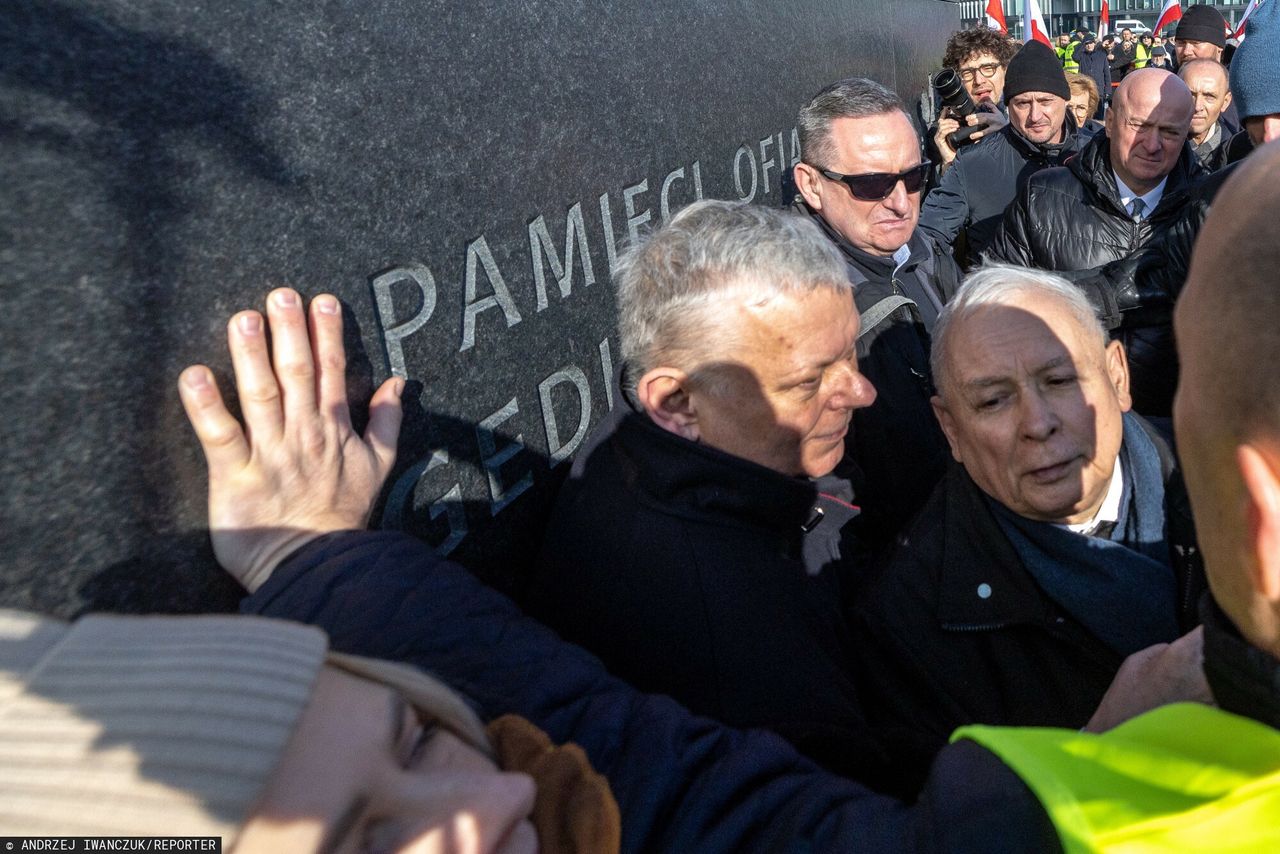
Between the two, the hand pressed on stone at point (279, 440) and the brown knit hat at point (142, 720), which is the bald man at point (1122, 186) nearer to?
the hand pressed on stone at point (279, 440)

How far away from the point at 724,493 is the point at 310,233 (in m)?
0.77

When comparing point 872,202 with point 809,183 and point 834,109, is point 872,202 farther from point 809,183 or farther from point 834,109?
point 834,109

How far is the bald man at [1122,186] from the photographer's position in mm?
3580

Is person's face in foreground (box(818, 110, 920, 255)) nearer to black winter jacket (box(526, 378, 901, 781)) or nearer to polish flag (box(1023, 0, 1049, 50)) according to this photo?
black winter jacket (box(526, 378, 901, 781))

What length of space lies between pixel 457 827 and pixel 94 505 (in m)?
0.63

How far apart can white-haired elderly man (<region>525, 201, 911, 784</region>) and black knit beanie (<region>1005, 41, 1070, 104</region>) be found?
Answer: 3.40 m

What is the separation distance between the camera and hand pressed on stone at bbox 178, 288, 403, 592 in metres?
1.19

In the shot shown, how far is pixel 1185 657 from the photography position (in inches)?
46.5

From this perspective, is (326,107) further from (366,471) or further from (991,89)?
(991,89)

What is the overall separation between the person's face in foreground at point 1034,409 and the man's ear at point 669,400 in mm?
596

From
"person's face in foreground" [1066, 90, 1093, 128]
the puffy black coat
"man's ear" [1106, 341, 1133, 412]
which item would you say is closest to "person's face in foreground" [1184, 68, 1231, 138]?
"person's face in foreground" [1066, 90, 1093, 128]

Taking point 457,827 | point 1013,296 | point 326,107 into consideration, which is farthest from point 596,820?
point 1013,296

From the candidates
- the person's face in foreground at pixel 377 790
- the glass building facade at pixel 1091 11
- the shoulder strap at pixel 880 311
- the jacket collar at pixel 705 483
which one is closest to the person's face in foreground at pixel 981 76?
the shoulder strap at pixel 880 311

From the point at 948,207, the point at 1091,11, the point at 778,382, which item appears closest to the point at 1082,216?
the point at 948,207
